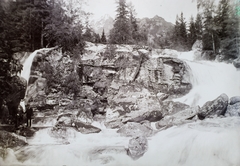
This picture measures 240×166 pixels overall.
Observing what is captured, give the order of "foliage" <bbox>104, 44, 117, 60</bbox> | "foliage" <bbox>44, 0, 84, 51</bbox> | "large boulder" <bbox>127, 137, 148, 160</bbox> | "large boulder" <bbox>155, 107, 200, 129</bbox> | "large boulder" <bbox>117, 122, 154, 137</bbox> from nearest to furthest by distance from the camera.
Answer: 1. "large boulder" <bbox>127, 137, 148, 160</bbox>
2. "large boulder" <bbox>117, 122, 154, 137</bbox>
3. "large boulder" <bbox>155, 107, 200, 129</bbox>
4. "foliage" <bbox>44, 0, 84, 51</bbox>
5. "foliage" <bbox>104, 44, 117, 60</bbox>

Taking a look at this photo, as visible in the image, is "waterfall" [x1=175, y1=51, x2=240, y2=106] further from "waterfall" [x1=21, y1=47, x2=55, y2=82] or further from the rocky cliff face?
"waterfall" [x1=21, y1=47, x2=55, y2=82]

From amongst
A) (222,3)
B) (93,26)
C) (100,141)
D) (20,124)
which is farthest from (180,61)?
(20,124)

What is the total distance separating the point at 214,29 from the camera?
318cm

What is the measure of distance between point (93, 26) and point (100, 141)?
5.93ft

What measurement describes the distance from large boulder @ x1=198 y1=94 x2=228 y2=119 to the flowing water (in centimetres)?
8

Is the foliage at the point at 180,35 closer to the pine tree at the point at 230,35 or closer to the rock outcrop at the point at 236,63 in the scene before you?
the pine tree at the point at 230,35

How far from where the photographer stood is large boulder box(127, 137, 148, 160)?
9.43ft

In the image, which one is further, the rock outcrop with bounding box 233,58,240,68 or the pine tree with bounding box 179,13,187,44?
the pine tree with bounding box 179,13,187,44

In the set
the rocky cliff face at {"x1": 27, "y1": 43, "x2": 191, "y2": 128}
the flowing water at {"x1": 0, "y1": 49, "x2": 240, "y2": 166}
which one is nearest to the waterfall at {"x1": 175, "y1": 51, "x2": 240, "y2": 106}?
the flowing water at {"x1": 0, "y1": 49, "x2": 240, "y2": 166}

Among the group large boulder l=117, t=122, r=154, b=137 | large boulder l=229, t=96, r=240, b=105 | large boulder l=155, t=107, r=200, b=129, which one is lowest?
large boulder l=117, t=122, r=154, b=137

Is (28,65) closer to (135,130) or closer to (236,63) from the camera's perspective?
(135,130)

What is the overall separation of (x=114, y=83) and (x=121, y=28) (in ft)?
2.94

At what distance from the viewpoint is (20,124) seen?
3.13 metres

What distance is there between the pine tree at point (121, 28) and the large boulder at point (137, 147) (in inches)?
61.7
